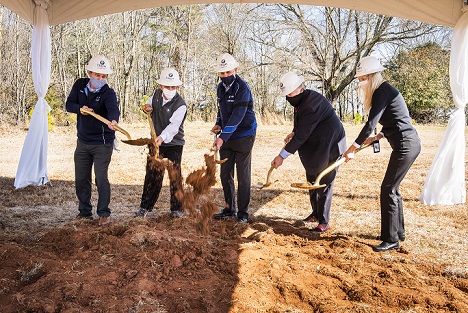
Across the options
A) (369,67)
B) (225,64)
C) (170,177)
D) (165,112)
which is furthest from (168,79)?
(369,67)

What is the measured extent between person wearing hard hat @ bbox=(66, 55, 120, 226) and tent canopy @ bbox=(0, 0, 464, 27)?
1.70 meters

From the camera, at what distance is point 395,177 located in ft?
13.3

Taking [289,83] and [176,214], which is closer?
[289,83]

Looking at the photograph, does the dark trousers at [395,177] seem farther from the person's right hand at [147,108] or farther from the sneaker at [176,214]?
the person's right hand at [147,108]

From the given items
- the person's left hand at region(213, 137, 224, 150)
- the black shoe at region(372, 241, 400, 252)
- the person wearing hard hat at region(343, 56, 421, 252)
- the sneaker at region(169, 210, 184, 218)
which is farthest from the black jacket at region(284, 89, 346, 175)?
the sneaker at region(169, 210, 184, 218)

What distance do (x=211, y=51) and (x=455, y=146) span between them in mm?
19458

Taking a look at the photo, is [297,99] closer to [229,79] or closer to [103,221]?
[229,79]

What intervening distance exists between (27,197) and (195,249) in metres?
3.59

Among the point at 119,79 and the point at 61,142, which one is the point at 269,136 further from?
the point at 119,79

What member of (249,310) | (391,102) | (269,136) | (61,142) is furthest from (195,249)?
(269,136)

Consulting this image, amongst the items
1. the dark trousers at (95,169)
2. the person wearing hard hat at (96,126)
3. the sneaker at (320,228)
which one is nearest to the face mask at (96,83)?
the person wearing hard hat at (96,126)

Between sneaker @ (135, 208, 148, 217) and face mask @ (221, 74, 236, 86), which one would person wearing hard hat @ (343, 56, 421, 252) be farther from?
sneaker @ (135, 208, 148, 217)

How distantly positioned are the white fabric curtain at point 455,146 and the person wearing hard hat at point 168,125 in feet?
11.2

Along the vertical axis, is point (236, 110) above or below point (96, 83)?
below
